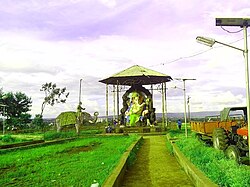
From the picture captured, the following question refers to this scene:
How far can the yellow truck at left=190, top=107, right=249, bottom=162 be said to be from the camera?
12094 mm

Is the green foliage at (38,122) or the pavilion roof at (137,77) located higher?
the pavilion roof at (137,77)

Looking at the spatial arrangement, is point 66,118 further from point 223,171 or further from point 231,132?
point 223,171

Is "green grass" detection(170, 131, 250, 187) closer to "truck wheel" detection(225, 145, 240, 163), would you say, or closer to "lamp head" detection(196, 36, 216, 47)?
"truck wheel" detection(225, 145, 240, 163)

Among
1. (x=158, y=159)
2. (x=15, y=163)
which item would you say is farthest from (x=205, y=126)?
(x=15, y=163)

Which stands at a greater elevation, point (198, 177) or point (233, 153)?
point (233, 153)

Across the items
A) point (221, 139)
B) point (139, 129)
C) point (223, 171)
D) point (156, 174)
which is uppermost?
point (221, 139)

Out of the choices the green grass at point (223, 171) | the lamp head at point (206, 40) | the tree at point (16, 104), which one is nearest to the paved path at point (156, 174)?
the green grass at point (223, 171)

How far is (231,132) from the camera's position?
1401 centimetres

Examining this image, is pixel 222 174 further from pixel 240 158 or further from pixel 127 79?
pixel 127 79

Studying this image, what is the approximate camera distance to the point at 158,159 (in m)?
13.9

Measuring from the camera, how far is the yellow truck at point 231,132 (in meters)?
12.1

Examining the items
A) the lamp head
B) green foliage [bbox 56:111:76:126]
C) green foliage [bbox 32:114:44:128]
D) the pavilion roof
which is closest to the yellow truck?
the lamp head

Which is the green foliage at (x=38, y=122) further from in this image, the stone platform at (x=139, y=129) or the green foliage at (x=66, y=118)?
the stone platform at (x=139, y=129)

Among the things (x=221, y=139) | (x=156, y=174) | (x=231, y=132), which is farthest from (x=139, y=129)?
(x=156, y=174)
